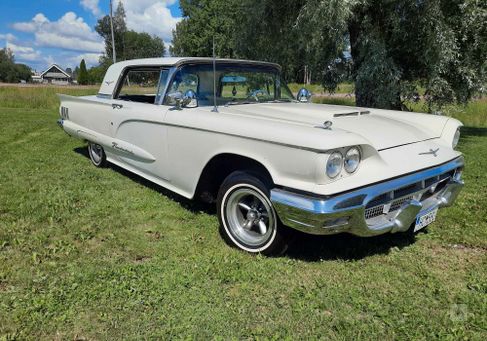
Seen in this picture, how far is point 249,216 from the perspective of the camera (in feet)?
10.6

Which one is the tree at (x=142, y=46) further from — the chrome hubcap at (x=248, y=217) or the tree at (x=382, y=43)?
the chrome hubcap at (x=248, y=217)

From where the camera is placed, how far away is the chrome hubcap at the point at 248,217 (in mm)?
3142

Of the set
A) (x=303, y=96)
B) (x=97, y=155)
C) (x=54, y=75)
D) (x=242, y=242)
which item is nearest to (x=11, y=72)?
(x=54, y=75)

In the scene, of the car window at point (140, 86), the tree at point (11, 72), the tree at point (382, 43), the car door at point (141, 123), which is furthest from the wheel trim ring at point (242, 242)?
the tree at point (11, 72)

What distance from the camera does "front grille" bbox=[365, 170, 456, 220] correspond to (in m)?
2.77

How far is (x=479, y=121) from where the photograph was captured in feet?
43.7

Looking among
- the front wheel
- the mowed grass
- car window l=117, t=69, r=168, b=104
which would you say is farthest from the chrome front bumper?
car window l=117, t=69, r=168, b=104

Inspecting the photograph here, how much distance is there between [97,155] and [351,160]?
175 inches

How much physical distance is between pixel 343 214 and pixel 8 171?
16.6 ft

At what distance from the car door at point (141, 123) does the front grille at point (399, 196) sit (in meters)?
2.08

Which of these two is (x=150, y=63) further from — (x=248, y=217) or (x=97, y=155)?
(x=248, y=217)

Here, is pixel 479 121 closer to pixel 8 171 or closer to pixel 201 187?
pixel 201 187

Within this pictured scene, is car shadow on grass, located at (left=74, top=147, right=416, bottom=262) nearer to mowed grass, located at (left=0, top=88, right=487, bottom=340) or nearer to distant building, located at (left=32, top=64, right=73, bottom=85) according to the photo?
mowed grass, located at (left=0, top=88, right=487, bottom=340)

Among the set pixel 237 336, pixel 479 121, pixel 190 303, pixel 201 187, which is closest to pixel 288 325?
pixel 237 336
